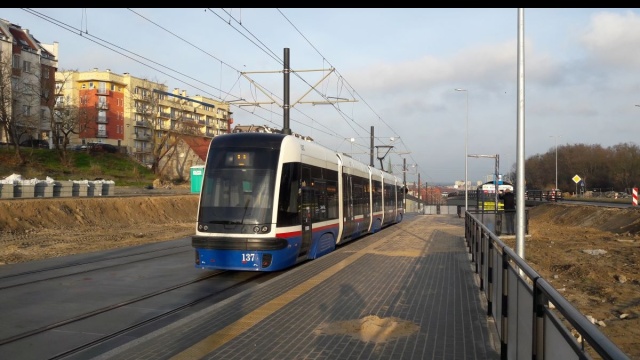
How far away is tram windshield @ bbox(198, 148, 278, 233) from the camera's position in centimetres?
1108

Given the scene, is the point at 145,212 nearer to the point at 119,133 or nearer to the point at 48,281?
the point at 48,281

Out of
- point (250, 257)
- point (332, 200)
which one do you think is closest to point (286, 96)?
point (332, 200)

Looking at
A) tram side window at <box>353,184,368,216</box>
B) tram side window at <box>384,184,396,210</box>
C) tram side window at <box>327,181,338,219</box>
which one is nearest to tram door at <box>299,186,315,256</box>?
tram side window at <box>327,181,338,219</box>

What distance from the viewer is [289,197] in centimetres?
1169

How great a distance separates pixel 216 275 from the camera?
39.4 ft

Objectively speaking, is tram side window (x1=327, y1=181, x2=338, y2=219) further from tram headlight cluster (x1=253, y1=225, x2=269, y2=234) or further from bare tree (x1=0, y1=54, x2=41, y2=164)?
bare tree (x1=0, y1=54, x2=41, y2=164)

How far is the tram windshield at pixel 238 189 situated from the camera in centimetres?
1108

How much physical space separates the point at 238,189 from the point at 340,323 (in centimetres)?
521

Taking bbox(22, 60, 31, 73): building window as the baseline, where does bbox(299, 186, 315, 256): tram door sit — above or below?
below

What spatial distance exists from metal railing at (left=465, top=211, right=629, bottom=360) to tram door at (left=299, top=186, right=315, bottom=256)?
6566mm

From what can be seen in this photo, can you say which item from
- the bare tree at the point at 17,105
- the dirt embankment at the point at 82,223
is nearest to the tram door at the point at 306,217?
the dirt embankment at the point at 82,223

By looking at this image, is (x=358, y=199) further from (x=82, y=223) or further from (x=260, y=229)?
(x=82, y=223)

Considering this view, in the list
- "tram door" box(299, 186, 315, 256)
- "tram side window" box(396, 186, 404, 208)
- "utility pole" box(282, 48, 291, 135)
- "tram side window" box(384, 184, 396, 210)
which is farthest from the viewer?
"tram side window" box(396, 186, 404, 208)

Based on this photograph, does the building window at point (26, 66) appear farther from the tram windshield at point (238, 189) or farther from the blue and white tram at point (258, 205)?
the tram windshield at point (238, 189)
